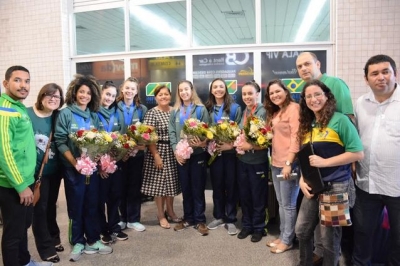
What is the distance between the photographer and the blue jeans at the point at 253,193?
314 centimetres

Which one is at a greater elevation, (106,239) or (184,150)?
(184,150)


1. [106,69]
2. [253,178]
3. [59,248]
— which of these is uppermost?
[106,69]

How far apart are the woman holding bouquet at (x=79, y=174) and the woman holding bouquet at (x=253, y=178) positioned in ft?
4.88

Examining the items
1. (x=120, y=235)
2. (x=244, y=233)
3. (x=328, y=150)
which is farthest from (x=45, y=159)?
(x=328, y=150)

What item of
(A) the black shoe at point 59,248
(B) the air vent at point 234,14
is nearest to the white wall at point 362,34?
(B) the air vent at point 234,14

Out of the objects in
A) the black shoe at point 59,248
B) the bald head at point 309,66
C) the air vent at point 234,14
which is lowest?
the black shoe at point 59,248

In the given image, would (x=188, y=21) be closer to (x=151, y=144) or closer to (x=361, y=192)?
(x=151, y=144)

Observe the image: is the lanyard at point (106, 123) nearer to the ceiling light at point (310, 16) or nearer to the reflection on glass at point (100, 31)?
the reflection on glass at point (100, 31)

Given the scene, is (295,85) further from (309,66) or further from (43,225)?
(43,225)

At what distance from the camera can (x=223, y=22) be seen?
6.54m

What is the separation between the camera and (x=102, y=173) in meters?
2.96

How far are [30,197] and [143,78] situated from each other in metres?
3.71

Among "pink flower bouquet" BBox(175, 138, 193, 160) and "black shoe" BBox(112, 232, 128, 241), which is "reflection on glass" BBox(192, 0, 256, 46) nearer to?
"pink flower bouquet" BBox(175, 138, 193, 160)

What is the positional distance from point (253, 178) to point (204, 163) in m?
0.63
